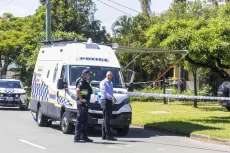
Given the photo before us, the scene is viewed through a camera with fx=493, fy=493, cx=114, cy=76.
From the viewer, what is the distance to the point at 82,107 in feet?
43.8

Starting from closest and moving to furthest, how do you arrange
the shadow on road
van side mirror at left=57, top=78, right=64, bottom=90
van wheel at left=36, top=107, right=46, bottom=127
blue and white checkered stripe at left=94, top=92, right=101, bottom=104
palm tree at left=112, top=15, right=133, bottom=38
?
blue and white checkered stripe at left=94, top=92, right=101, bottom=104, van side mirror at left=57, top=78, right=64, bottom=90, the shadow on road, van wheel at left=36, top=107, right=46, bottom=127, palm tree at left=112, top=15, right=133, bottom=38

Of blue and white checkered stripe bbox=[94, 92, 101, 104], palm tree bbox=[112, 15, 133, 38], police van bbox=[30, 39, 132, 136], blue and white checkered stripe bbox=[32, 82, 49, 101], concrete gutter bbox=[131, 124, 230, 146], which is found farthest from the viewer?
palm tree bbox=[112, 15, 133, 38]

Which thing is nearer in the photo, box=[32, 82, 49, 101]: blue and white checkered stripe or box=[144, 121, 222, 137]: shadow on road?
box=[144, 121, 222, 137]: shadow on road

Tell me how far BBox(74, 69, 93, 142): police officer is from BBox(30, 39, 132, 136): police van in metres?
0.94

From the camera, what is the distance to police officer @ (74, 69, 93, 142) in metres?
13.3

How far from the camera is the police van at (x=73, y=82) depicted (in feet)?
47.8

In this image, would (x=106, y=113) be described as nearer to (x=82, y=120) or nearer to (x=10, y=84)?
(x=82, y=120)

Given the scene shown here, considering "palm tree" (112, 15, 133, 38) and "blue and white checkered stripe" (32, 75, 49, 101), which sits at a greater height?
"palm tree" (112, 15, 133, 38)

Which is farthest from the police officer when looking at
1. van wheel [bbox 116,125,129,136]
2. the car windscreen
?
the car windscreen

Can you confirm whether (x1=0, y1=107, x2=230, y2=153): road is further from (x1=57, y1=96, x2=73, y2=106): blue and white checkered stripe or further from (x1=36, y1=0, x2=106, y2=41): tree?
(x1=36, y1=0, x2=106, y2=41): tree

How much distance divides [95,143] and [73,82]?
269 centimetres

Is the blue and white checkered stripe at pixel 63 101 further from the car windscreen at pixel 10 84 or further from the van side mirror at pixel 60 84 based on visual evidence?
the car windscreen at pixel 10 84

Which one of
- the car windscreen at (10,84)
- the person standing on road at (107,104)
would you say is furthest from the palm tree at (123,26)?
the person standing on road at (107,104)

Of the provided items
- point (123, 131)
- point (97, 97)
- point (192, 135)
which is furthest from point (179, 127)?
point (97, 97)
